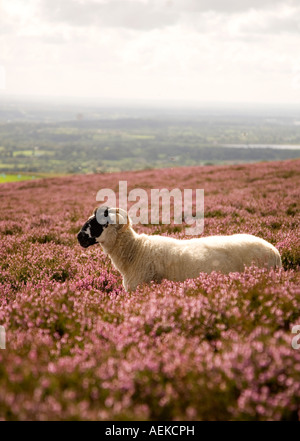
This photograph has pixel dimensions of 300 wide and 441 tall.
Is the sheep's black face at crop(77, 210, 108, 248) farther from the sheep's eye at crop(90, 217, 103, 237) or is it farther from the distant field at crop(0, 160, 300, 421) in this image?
the distant field at crop(0, 160, 300, 421)

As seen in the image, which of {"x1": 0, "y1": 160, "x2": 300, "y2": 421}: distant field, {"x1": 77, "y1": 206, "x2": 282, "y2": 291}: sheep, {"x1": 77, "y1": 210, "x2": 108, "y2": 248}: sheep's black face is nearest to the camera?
{"x1": 0, "y1": 160, "x2": 300, "y2": 421}: distant field

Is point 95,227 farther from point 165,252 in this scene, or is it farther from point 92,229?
point 165,252

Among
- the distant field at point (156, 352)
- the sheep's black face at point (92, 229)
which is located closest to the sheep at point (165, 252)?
the sheep's black face at point (92, 229)

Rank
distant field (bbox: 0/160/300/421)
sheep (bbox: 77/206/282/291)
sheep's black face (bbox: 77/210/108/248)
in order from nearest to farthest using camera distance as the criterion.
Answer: distant field (bbox: 0/160/300/421), sheep (bbox: 77/206/282/291), sheep's black face (bbox: 77/210/108/248)

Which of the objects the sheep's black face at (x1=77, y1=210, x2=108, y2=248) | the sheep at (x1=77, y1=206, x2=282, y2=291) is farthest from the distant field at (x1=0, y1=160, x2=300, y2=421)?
the sheep's black face at (x1=77, y1=210, x2=108, y2=248)

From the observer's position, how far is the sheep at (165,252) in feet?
16.1

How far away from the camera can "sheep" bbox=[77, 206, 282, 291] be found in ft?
16.1

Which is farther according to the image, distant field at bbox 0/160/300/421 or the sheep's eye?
the sheep's eye

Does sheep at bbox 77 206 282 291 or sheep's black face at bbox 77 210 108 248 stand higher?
sheep's black face at bbox 77 210 108 248

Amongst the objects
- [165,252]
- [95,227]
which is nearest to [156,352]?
[165,252]

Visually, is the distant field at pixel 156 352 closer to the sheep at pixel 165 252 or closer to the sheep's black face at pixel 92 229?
the sheep at pixel 165 252

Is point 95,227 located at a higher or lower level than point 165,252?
higher

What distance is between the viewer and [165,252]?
210 inches
